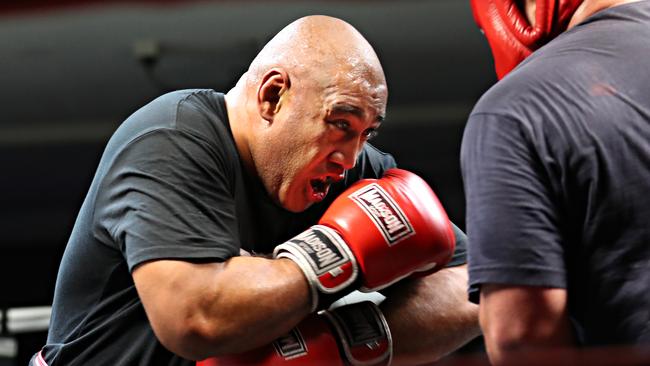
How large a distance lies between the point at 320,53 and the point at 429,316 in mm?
544

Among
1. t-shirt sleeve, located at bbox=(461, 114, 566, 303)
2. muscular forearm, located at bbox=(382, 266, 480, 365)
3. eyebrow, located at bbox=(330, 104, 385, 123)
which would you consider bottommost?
muscular forearm, located at bbox=(382, 266, 480, 365)

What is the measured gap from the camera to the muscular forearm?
1747 mm

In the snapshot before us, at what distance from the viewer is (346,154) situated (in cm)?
175

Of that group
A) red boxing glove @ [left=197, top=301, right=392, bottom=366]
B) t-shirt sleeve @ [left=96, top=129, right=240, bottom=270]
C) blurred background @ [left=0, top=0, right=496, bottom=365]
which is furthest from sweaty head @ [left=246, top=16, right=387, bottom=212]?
blurred background @ [left=0, top=0, right=496, bottom=365]

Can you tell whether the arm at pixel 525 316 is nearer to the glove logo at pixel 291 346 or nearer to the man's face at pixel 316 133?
the glove logo at pixel 291 346

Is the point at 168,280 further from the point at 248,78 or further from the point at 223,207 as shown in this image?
the point at 248,78

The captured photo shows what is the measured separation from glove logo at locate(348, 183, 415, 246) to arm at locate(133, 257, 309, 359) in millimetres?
189

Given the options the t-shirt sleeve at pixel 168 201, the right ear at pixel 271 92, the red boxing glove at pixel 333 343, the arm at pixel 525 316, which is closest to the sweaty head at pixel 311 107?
the right ear at pixel 271 92

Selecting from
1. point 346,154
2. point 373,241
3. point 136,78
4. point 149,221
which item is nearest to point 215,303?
point 149,221

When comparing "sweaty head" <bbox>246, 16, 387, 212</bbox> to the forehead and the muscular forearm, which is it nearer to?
the forehead

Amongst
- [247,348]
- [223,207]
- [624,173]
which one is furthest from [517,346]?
[223,207]

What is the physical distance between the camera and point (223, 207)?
1.65 m

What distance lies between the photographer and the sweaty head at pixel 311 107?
1.73 meters

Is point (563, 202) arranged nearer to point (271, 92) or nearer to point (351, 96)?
point (351, 96)
